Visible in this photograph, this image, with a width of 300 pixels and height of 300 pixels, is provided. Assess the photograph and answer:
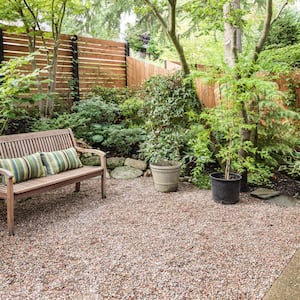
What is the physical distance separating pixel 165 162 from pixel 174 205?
868 millimetres

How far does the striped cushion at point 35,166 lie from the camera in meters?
3.36

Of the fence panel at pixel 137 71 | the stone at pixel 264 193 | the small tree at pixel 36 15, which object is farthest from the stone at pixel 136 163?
the fence panel at pixel 137 71

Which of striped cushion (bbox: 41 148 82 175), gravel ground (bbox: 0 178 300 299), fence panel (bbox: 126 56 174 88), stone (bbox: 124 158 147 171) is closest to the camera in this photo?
gravel ground (bbox: 0 178 300 299)

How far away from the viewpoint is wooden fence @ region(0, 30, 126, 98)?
568cm

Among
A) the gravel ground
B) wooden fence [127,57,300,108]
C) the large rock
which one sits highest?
wooden fence [127,57,300,108]

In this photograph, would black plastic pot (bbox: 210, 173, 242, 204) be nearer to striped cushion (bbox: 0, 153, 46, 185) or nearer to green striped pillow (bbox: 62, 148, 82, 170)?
green striped pillow (bbox: 62, 148, 82, 170)

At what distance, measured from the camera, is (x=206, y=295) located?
1.99 meters

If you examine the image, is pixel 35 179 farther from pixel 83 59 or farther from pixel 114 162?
pixel 83 59

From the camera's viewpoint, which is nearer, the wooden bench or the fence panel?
the wooden bench

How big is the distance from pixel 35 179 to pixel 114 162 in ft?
6.53

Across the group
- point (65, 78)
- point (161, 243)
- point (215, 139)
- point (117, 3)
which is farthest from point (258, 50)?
point (117, 3)

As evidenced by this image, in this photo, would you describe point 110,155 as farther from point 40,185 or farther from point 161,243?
point 161,243

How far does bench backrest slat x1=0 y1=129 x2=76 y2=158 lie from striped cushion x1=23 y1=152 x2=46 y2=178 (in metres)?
0.16

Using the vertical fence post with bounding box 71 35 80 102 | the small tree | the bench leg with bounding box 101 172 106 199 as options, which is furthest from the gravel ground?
the vertical fence post with bounding box 71 35 80 102
